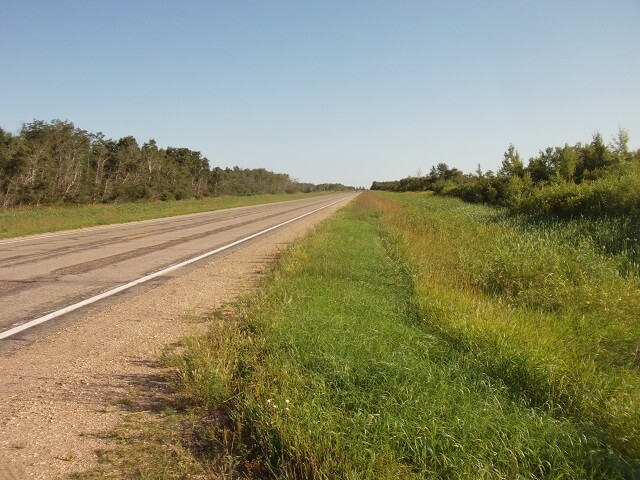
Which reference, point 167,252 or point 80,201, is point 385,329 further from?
point 80,201

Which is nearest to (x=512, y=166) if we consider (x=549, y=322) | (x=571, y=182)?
(x=571, y=182)

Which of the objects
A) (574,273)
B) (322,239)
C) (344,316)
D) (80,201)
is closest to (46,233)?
(322,239)

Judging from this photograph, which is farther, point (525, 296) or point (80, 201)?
point (80, 201)

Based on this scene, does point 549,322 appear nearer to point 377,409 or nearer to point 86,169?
point 377,409

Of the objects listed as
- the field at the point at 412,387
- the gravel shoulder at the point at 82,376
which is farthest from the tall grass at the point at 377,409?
the gravel shoulder at the point at 82,376

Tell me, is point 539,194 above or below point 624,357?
above

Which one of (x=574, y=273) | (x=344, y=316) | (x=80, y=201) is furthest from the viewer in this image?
(x=80, y=201)

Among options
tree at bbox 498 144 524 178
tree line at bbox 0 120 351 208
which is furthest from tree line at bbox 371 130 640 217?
tree line at bbox 0 120 351 208

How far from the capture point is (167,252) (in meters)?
13.4

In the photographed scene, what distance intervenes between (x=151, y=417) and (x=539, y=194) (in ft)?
67.9

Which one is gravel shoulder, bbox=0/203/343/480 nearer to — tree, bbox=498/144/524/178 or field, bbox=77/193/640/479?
field, bbox=77/193/640/479

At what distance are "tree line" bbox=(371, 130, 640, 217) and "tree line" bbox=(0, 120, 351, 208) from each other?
131 feet

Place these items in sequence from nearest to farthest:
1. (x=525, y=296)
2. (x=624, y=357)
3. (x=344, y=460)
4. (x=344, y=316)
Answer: (x=344, y=460)
(x=624, y=357)
(x=344, y=316)
(x=525, y=296)

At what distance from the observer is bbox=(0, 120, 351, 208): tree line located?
140 feet
